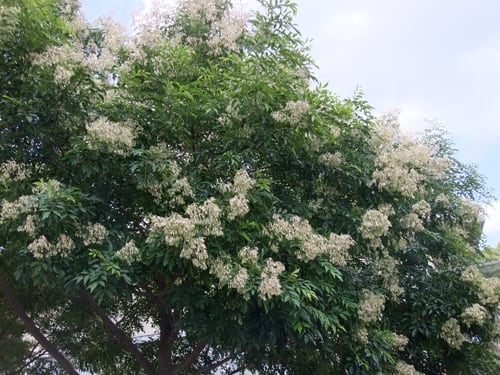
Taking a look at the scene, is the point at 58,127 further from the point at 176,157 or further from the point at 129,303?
the point at 129,303

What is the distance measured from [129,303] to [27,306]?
1183 mm

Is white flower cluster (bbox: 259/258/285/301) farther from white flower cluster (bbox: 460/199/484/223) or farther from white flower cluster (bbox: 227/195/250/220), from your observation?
white flower cluster (bbox: 460/199/484/223)

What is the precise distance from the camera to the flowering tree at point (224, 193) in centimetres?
382

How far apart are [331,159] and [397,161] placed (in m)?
0.57

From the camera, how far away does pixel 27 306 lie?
6.46 m

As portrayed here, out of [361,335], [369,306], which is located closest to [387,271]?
[369,306]

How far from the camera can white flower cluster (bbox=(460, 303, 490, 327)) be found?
199 inches

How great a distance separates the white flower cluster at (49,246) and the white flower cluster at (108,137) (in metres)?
0.72

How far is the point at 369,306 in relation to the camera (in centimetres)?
442

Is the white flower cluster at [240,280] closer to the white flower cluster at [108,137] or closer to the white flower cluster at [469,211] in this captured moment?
the white flower cluster at [108,137]

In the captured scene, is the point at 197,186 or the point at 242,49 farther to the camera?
the point at 242,49

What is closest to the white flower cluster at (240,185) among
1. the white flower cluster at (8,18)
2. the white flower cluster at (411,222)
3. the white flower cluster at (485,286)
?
the white flower cluster at (411,222)

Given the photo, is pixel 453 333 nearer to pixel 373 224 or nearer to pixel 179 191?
pixel 373 224

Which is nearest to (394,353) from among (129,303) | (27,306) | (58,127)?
(129,303)
